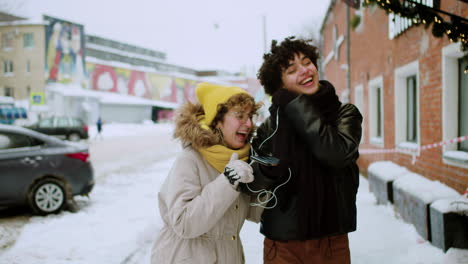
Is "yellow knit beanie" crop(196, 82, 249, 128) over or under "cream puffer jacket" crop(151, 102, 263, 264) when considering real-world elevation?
over

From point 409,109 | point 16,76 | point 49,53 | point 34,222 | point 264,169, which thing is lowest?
point 34,222

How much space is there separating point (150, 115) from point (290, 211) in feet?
188

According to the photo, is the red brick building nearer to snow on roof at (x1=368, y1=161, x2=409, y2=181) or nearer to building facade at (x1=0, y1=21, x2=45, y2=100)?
snow on roof at (x1=368, y1=161, x2=409, y2=181)

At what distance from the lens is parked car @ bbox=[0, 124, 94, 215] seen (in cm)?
621

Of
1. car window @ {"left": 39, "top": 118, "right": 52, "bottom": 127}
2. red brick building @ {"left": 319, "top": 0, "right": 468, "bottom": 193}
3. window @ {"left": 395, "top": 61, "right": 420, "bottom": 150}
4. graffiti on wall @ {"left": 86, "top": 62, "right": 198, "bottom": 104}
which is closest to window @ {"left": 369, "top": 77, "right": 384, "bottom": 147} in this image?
red brick building @ {"left": 319, "top": 0, "right": 468, "bottom": 193}

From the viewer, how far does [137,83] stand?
59.1 meters

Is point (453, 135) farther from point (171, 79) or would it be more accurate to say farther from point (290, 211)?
point (171, 79)

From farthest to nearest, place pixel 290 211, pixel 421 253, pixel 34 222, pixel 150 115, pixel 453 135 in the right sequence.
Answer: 1. pixel 150 115
2. pixel 34 222
3. pixel 453 135
4. pixel 421 253
5. pixel 290 211

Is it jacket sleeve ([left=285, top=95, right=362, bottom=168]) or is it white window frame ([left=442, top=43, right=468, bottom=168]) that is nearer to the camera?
jacket sleeve ([left=285, top=95, right=362, bottom=168])

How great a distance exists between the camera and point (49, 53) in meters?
42.1

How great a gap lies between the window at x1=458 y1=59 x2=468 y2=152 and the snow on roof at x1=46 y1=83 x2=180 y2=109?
42.4 metres

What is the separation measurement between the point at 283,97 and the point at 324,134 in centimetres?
30

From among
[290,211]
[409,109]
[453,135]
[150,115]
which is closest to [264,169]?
[290,211]

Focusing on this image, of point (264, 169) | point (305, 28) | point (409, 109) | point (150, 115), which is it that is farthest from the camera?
point (150, 115)
